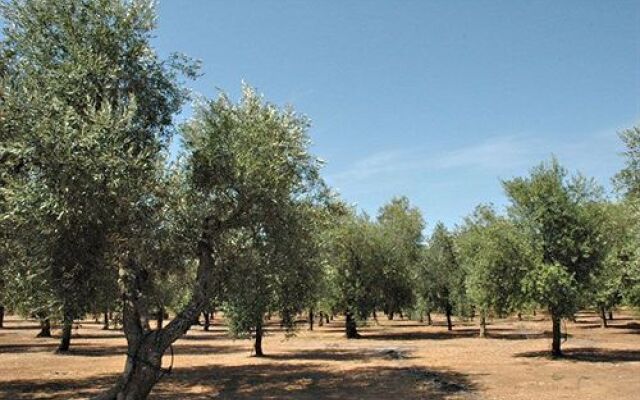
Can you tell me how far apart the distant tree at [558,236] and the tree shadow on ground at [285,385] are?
947cm

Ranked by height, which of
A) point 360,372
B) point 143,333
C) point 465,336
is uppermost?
point 143,333

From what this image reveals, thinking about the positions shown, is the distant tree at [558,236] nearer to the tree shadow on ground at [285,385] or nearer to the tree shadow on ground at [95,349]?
the tree shadow on ground at [285,385]

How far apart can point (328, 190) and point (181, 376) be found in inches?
557

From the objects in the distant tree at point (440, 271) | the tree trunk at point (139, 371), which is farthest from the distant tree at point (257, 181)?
the distant tree at point (440, 271)

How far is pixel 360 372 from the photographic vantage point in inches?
1281

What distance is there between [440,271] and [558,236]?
3554 cm

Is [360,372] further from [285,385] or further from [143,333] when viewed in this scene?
[143,333]

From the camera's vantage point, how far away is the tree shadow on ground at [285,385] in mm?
25031

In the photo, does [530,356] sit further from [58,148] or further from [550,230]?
[58,148]

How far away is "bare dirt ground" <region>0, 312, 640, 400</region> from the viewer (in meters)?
25.1

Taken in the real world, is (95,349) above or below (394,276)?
below

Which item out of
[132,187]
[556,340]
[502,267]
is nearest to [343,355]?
[502,267]

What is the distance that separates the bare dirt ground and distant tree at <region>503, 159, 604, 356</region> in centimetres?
387

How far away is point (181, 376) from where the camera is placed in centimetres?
3256
